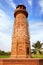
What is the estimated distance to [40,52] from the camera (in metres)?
28.8

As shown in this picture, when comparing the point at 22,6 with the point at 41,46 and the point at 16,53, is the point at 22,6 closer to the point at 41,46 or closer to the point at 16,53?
the point at 16,53

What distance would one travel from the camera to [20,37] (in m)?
12.4

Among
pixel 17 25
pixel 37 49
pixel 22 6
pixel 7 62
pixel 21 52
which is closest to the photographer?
pixel 7 62

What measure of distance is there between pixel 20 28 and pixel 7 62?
16.5ft

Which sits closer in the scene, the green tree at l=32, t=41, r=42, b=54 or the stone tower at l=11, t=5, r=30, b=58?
the stone tower at l=11, t=5, r=30, b=58

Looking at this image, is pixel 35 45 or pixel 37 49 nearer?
pixel 37 49

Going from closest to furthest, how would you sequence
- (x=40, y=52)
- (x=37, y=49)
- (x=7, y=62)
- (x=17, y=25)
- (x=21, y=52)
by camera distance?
(x=7, y=62), (x=21, y=52), (x=17, y=25), (x=37, y=49), (x=40, y=52)

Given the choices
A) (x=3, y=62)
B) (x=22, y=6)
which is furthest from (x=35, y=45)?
(x=3, y=62)

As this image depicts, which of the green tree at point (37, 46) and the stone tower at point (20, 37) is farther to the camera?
the green tree at point (37, 46)

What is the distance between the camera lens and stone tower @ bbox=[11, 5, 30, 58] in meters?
12.1

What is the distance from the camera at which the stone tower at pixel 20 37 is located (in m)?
12.1

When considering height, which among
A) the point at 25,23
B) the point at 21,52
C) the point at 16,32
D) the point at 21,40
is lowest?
the point at 21,52

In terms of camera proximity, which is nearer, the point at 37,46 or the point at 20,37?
the point at 20,37

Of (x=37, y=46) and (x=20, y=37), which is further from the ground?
(x=37, y=46)
